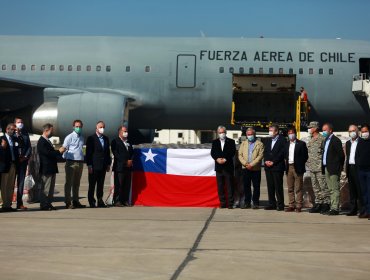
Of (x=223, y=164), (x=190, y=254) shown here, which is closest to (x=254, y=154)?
(x=223, y=164)

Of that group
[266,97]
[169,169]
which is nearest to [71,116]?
[266,97]

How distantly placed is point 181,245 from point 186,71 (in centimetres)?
1584

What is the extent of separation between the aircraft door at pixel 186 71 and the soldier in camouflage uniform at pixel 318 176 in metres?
11.3

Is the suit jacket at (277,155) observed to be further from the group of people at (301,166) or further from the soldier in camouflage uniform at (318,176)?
the soldier in camouflage uniform at (318,176)

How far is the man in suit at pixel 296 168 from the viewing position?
13039mm

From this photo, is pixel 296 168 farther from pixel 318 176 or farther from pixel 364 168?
pixel 364 168

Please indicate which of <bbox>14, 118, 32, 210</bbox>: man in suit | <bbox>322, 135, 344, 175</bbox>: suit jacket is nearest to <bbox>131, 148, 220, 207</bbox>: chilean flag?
<bbox>14, 118, 32, 210</bbox>: man in suit

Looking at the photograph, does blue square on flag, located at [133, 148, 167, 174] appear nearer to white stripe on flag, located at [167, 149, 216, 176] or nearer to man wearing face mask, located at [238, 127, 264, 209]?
white stripe on flag, located at [167, 149, 216, 176]

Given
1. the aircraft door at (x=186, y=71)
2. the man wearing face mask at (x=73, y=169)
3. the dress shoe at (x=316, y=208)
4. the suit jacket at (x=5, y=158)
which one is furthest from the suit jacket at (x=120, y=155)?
the aircraft door at (x=186, y=71)

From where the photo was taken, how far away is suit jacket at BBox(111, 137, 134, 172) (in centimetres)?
1392

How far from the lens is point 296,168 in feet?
42.9

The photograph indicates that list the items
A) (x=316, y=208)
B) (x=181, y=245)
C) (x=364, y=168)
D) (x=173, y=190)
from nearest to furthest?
(x=181, y=245) < (x=364, y=168) < (x=316, y=208) < (x=173, y=190)

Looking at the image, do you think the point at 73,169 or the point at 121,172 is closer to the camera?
the point at 73,169

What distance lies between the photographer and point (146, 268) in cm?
717
